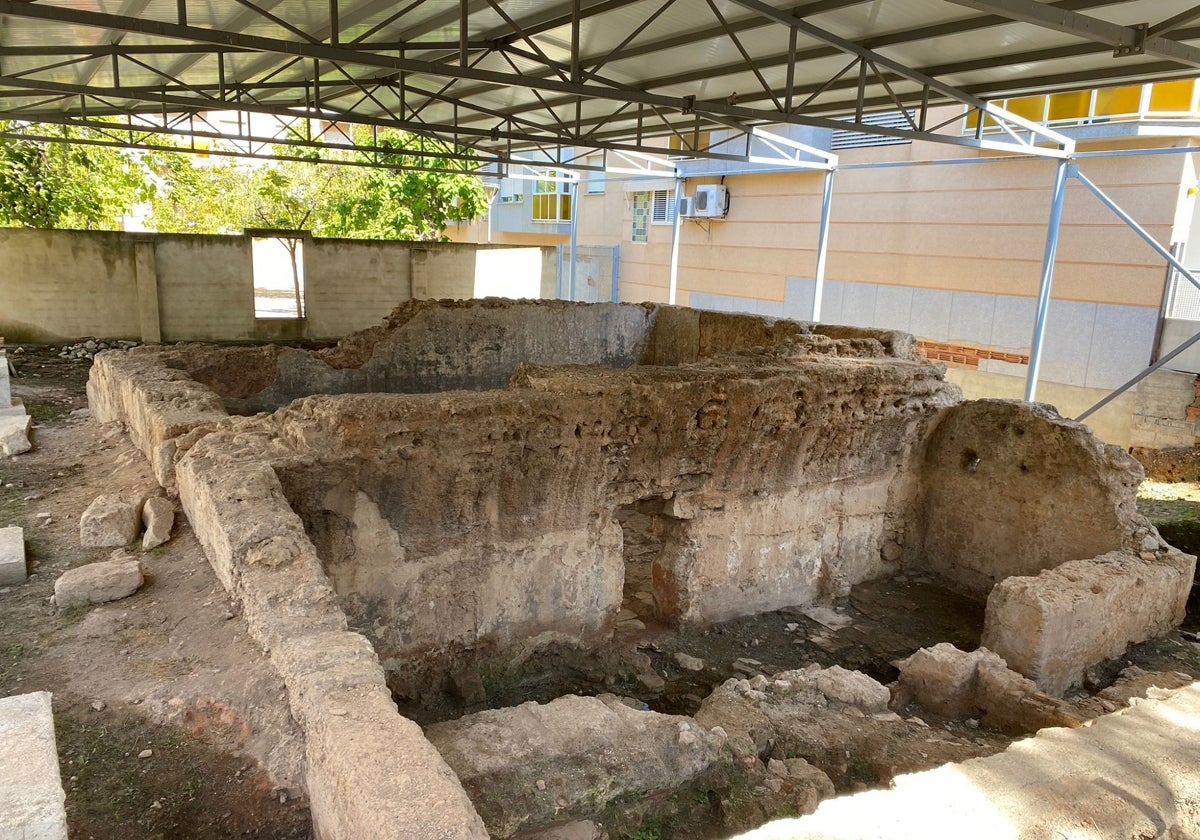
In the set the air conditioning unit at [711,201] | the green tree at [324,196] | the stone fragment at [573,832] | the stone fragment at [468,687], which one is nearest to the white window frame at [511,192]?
the green tree at [324,196]

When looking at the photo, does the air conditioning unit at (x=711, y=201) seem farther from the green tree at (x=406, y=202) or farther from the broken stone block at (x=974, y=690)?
the broken stone block at (x=974, y=690)

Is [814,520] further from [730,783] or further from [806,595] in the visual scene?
[730,783]

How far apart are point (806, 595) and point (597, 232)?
15983 mm

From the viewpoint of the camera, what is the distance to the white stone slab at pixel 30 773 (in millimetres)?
2391

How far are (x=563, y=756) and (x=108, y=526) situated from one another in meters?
2.95

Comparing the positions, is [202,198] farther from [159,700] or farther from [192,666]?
[159,700]

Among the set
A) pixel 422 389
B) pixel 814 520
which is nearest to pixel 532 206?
pixel 422 389

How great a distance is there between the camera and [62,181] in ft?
51.0

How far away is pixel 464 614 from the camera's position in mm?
5812

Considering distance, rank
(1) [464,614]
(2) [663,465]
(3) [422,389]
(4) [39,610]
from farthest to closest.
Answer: (3) [422,389] < (2) [663,465] < (1) [464,614] < (4) [39,610]

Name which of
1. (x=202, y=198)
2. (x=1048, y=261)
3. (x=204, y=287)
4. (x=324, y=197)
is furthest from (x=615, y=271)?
(x=1048, y=261)

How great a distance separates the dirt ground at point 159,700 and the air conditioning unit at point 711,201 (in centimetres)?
1402

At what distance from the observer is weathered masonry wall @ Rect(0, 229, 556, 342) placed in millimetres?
13234

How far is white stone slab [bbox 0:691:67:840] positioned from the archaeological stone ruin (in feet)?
2.46
